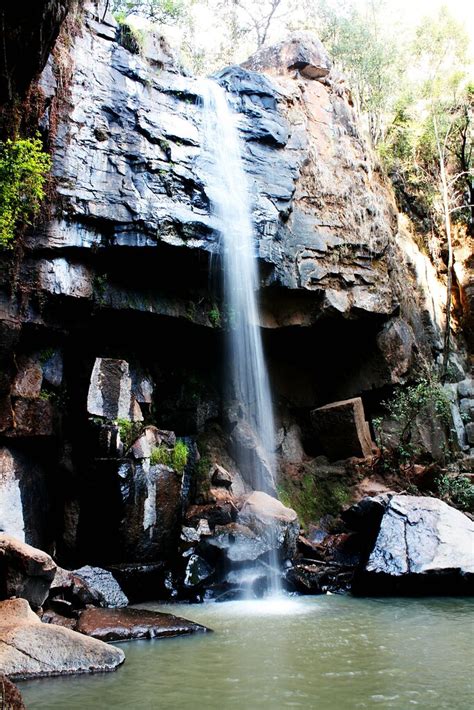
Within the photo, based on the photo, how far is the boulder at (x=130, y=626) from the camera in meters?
7.10

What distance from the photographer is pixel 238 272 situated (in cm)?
1325

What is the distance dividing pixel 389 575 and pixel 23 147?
9419mm

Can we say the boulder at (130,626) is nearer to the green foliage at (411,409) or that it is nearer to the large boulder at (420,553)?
the large boulder at (420,553)

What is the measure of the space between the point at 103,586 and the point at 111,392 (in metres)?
3.71

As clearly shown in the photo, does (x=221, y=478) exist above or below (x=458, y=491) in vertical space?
above

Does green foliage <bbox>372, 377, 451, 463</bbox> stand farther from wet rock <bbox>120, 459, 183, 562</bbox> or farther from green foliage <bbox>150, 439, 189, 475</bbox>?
wet rock <bbox>120, 459, 183, 562</bbox>

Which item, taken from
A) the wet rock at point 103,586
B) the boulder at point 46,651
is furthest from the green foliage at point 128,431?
the boulder at point 46,651

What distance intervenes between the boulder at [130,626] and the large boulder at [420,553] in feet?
12.0

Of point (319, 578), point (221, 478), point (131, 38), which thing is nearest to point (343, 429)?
point (221, 478)

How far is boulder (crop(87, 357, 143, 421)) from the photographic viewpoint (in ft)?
37.1

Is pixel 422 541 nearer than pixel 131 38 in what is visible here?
Yes

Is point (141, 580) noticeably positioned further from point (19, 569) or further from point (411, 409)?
point (411, 409)

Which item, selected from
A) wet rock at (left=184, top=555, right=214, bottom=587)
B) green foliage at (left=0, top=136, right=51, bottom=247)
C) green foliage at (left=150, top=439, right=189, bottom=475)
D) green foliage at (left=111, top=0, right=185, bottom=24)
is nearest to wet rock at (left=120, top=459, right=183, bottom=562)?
green foliage at (left=150, top=439, right=189, bottom=475)

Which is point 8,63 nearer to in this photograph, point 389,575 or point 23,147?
point 23,147
